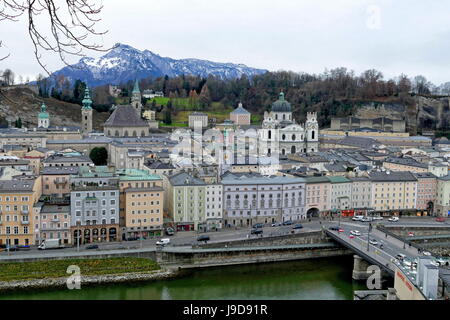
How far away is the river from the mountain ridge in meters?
53.7

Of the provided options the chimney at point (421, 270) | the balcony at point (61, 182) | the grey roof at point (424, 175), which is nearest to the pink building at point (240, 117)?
the grey roof at point (424, 175)

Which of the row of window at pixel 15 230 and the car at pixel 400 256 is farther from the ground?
the row of window at pixel 15 230

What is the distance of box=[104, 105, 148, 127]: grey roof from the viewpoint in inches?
1172

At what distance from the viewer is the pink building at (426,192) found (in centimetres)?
2069

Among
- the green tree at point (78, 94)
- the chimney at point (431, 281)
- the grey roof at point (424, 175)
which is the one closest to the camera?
the chimney at point (431, 281)

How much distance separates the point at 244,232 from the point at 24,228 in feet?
20.8

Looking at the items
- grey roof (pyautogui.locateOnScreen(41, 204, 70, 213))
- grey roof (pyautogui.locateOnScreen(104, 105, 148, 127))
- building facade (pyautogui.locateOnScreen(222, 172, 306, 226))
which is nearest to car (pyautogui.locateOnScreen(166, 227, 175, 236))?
building facade (pyautogui.locateOnScreen(222, 172, 306, 226))

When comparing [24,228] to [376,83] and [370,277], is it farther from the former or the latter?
[376,83]

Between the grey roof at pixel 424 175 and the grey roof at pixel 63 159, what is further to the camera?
the grey roof at pixel 424 175

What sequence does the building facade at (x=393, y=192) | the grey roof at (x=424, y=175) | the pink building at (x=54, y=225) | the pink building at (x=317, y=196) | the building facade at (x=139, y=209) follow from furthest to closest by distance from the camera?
the grey roof at (x=424, y=175) < the building facade at (x=393, y=192) < the pink building at (x=317, y=196) < the building facade at (x=139, y=209) < the pink building at (x=54, y=225)

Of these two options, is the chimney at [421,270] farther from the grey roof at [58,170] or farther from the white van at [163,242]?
the grey roof at [58,170]

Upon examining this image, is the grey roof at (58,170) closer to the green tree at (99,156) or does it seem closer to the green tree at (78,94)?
the green tree at (99,156)

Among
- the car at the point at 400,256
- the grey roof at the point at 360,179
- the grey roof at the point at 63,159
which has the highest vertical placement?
the grey roof at the point at 63,159

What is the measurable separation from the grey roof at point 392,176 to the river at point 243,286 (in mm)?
6049
